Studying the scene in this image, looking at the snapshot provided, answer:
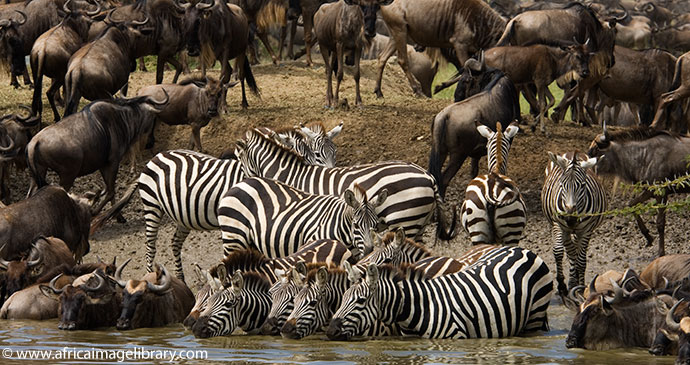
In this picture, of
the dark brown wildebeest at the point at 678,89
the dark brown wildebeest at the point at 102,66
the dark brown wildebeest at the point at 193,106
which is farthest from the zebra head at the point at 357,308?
the dark brown wildebeest at the point at 678,89

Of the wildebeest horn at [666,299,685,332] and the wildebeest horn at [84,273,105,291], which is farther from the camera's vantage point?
the wildebeest horn at [84,273,105,291]

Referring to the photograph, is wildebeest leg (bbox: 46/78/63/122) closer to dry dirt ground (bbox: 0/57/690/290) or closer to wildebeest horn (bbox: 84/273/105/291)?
dry dirt ground (bbox: 0/57/690/290)

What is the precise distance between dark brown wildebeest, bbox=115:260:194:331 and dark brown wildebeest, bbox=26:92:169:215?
3410 millimetres

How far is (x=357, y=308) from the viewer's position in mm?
9844

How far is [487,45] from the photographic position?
19281 mm

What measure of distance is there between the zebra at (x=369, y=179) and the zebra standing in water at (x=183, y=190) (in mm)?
404

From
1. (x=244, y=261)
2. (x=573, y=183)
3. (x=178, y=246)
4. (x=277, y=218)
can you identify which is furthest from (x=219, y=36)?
(x=244, y=261)

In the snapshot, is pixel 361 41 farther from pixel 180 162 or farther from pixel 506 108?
pixel 180 162

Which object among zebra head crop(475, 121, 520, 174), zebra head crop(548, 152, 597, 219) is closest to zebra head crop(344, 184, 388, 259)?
zebra head crop(475, 121, 520, 174)

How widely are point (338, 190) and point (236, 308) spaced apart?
256 cm

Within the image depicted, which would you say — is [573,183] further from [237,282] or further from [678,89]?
[678,89]

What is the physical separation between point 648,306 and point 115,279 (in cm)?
455

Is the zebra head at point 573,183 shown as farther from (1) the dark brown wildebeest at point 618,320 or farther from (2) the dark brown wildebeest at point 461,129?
(1) the dark brown wildebeest at point 618,320

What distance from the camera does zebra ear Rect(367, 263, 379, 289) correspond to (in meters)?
9.85
